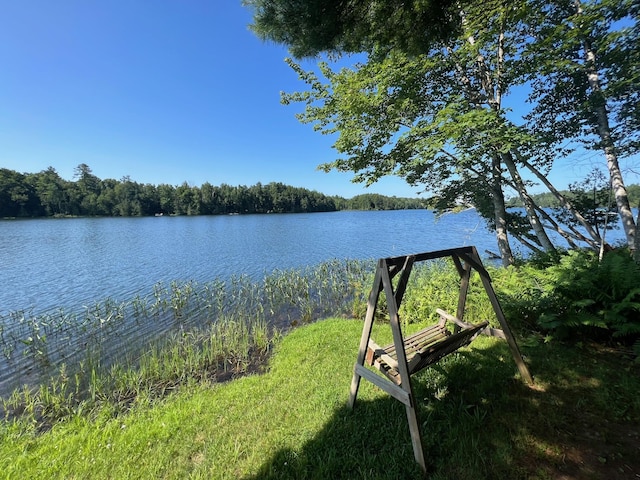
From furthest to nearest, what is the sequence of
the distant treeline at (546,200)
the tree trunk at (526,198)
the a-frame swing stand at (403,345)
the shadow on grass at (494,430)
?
the distant treeline at (546,200)
the tree trunk at (526,198)
the a-frame swing stand at (403,345)
the shadow on grass at (494,430)

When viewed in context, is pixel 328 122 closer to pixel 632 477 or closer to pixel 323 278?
pixel 323 278

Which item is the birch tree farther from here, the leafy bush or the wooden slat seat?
the wooden slat seat

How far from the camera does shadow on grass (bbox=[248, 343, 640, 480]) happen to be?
2.15 m

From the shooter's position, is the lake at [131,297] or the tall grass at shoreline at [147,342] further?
the lake at [131,297]

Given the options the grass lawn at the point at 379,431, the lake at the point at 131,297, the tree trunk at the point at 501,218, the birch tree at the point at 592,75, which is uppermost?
the birch tree at the point at 592,75

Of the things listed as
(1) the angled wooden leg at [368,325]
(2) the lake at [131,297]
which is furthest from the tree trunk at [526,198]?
(1) the angled wooden leg at [368,325]

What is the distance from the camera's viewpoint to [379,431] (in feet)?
8.69

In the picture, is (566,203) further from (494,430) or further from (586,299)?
(494,430)

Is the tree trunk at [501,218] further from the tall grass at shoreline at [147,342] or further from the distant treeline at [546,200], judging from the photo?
the tall grass at shoreline at [147,342]

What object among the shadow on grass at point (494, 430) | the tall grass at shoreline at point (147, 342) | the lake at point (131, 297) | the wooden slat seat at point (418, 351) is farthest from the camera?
the lake at point (131, 297)

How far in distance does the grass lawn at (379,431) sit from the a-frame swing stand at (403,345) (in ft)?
1.15

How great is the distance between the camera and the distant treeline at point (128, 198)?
7131 cm

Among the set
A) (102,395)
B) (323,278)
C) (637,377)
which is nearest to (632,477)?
(637,377)

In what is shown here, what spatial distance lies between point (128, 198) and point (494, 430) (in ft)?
325
